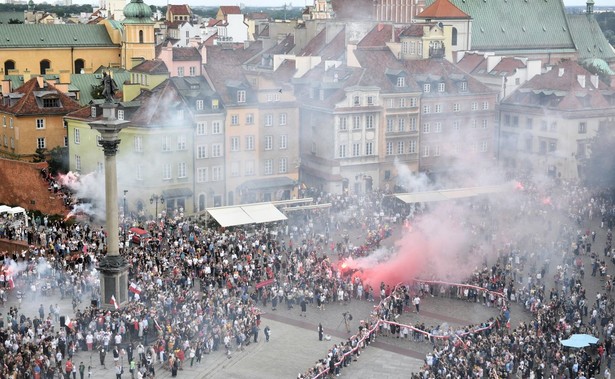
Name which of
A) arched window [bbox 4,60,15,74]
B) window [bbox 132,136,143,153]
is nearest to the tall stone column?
window [bbox 132,136,143,153]

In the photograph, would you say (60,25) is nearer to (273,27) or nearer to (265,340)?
(273,27)

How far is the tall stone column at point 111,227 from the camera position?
43.9 metres

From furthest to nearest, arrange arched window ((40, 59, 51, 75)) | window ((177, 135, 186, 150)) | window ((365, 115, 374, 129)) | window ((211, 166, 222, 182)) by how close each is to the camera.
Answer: arched window ((40, 59, 51, 75)) < window ((365, 115, 374, 129)) < window ((211, 166, 222, 182)) < window ((177, 135, 186, 150))

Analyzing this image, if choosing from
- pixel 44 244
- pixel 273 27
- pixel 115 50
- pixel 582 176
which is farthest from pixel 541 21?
pixel 44 244

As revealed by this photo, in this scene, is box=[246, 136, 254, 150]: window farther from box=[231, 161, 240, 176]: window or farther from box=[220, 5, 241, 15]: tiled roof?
box=[220, 5, 241, 15]: tiled roof

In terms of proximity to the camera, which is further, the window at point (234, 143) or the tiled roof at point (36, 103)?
the tiled roof at point (36, 103)

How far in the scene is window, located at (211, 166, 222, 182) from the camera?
226ft

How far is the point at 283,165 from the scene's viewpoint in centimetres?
7244

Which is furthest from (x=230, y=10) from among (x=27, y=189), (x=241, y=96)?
(x=27, y=189)

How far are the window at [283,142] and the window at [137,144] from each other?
11124 mm

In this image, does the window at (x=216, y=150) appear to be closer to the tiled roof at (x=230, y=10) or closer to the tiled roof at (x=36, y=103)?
the tiled roof at (x=36, y=103)

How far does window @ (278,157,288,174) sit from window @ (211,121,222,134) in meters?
5.47

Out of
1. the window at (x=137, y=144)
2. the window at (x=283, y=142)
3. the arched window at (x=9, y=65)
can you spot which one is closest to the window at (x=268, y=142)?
the window at (x=283, y=142)

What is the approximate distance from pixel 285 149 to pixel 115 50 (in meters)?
46.4
